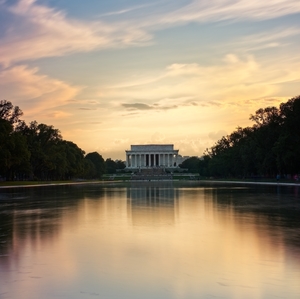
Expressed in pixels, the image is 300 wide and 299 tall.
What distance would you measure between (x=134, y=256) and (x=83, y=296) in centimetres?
341

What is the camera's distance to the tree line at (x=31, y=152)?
222 feet

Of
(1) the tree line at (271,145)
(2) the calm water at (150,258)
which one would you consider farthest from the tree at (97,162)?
(2) the calm water at (150,258)

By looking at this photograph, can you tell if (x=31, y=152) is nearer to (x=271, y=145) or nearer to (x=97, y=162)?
(x=271, y=145)

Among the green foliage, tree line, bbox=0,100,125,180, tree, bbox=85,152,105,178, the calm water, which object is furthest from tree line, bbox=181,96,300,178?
the calm water

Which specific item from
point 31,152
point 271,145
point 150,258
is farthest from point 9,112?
point 150,258

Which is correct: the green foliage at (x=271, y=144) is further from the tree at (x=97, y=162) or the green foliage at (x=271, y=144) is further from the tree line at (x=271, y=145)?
the tree at (x=97, y=162)

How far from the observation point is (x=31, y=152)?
8812 cm

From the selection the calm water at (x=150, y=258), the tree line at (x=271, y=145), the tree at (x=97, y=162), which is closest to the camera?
the calm water at (x=150, y=258)

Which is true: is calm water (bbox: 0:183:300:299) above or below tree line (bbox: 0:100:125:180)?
below

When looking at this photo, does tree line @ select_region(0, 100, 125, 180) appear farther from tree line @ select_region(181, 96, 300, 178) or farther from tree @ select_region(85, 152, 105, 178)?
tree line @ select_region(181, 96, 300, 178)

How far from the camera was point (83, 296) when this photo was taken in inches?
295

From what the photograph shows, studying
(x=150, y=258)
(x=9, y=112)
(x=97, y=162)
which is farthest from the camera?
(x=97, y=162)

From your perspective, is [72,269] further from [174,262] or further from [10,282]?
[174,262]

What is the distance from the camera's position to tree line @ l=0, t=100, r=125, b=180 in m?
67.8
